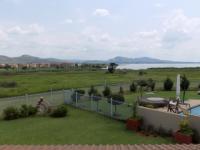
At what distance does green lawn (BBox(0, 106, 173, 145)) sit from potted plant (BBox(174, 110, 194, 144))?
553 mm

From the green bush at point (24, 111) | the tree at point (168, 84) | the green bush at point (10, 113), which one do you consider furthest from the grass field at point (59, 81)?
the green bush at point (10, 113)

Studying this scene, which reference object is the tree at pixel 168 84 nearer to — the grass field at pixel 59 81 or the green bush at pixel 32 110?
the grass field at pixel 59 81

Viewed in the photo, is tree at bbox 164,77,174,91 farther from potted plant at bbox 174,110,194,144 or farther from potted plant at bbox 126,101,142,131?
potted plant at bbox 174,110,194,144

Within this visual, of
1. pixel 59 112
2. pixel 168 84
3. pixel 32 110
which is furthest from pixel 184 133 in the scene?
pixel 168 84

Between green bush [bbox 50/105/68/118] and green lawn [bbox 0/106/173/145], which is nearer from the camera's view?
green lawn [bbox 0/106/173/145]

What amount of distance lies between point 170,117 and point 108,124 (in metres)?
3.38

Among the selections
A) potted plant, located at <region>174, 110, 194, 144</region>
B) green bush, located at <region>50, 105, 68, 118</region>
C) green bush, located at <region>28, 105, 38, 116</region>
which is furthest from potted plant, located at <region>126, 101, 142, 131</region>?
green bush, located at <region>28, 105, 38, 116</region>

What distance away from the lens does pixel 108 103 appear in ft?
58.2

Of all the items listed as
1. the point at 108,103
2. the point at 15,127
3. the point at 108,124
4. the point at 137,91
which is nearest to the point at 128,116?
the point at 108,124

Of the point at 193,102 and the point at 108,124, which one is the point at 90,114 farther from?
the point at 193,102

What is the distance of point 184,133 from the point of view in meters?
11.8

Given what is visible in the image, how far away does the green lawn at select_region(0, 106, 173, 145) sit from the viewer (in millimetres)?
12570

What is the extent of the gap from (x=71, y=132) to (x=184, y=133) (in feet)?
15.6

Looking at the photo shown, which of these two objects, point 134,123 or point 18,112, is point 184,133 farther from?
point 18,112
